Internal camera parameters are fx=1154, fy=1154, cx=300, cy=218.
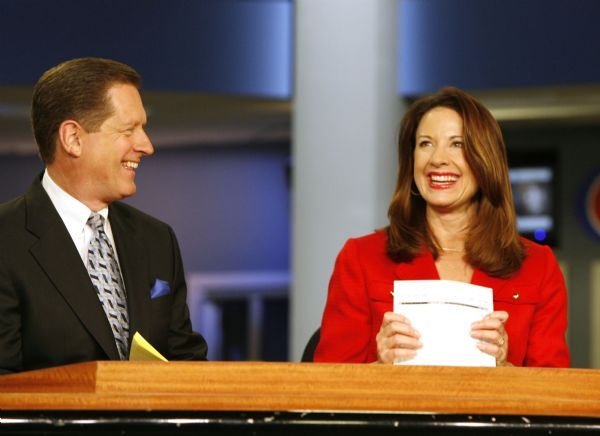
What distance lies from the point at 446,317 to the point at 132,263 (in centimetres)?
87

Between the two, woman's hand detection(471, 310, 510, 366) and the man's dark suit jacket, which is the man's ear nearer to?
the man's dark suit jacket

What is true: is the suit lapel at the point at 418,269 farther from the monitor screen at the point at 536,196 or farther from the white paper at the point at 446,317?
the monitor screen at the point at 536,196

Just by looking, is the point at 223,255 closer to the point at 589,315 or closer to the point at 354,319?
the point at 589,315

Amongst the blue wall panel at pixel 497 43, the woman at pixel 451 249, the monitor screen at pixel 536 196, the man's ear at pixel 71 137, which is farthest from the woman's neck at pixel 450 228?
the monitor screen at pixel 536 196

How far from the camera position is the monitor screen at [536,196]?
327 inches

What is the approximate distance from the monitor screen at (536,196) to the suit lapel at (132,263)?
19.3 feet

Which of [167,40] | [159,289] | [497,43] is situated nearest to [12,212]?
[159,289]

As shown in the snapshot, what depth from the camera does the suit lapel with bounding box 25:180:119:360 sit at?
2.46 metres

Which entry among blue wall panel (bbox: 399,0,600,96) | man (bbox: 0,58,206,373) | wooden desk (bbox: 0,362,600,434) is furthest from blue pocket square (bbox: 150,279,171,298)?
blue wall panel (bbox: 399,0,600,96)

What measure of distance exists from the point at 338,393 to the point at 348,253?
1278 millimetres

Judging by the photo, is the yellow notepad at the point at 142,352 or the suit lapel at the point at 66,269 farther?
the suit lapel at the point at 66,269

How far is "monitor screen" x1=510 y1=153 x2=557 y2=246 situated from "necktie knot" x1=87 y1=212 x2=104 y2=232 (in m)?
5.99

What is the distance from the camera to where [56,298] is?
2.47m

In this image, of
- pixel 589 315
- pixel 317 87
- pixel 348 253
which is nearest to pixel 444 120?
pixel 348 253
